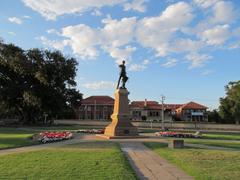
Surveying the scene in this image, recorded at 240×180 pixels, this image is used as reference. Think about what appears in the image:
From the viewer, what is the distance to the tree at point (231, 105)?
82844 millimetres

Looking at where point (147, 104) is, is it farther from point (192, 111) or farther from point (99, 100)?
point (99, 100)

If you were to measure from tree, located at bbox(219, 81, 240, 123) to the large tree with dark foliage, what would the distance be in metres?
37.6

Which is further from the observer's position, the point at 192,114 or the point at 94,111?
the point at 192,114

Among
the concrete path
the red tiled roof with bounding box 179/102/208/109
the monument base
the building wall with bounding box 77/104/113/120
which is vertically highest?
the red tiled roof with bounding box 179/102/208/109

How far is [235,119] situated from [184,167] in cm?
7533

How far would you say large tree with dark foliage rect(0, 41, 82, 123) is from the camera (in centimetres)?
5894

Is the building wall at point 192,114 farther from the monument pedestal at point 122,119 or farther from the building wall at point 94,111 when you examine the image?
the monument pedestal at point 122,119

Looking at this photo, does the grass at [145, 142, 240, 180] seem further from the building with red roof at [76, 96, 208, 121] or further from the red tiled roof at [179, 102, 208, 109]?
the red tiled roof at [179, 102, 208, 109]

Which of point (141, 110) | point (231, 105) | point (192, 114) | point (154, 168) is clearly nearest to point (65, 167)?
point (154, 168)

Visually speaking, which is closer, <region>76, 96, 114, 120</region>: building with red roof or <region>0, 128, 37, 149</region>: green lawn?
<region>0, 128, 37, 149</region>: green lawn

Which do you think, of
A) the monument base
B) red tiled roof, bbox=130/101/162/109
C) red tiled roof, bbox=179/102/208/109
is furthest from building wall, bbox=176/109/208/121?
the monument base

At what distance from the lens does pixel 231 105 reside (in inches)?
3364

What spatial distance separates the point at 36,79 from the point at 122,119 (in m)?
34.9

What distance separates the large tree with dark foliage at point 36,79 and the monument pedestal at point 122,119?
3059 centimetres
